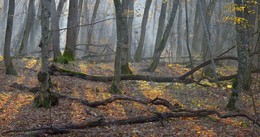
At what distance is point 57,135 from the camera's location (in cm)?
842

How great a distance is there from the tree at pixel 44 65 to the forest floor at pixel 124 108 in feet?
0.92

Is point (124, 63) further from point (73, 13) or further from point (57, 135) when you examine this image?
point (57, 135)

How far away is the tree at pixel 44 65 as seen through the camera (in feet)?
32.9

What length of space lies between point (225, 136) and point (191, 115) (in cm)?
186

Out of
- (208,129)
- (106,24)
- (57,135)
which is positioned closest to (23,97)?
(57,135)

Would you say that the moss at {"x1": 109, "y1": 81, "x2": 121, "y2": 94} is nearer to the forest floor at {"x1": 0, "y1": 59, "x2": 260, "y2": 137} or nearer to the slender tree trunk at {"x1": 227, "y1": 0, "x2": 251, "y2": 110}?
the forest floor at {"x1": 0, "y1": 59, "x2": 260, "y2": 137}

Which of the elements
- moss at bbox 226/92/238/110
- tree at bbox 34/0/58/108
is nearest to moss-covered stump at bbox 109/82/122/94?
tree at bbox 34/0/58/108

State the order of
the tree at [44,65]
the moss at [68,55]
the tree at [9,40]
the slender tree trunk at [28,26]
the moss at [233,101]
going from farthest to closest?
the slender tree trunk at [28,26], the moss at [68,55], the tree at [9,40], the moss at [233,101], the tree at [44,65]

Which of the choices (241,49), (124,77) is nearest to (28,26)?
(124,77)

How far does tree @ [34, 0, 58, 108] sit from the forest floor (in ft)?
0.92

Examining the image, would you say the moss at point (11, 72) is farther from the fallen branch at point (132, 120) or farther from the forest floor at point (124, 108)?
the fallen branch at point (132, 120)

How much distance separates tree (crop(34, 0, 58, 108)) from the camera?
32.9ft

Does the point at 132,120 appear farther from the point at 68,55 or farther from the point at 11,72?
the point at 68,55

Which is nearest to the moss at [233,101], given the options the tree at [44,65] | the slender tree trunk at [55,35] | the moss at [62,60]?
the tree at [44,65]
